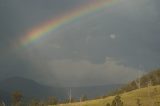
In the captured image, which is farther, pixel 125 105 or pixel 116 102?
pixel 125 105

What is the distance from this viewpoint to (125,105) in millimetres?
196500

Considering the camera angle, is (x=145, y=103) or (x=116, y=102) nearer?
(x=116, y=102)

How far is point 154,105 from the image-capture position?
183 m

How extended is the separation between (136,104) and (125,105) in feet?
20.1

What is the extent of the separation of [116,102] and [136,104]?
28.9 m

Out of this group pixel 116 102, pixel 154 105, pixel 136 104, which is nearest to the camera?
pixel 116 102

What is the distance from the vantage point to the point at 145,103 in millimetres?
199000

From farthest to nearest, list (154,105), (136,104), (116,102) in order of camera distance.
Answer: (136,104)
(154,105)
(116,102)

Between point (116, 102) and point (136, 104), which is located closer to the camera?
point (116, 102)

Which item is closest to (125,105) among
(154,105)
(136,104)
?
(136,104)

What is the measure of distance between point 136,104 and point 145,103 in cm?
642

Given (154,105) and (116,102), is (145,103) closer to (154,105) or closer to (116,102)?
(154,105)

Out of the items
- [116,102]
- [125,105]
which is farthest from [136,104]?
[116,102]

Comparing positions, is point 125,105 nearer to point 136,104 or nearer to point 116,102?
point 136,104
